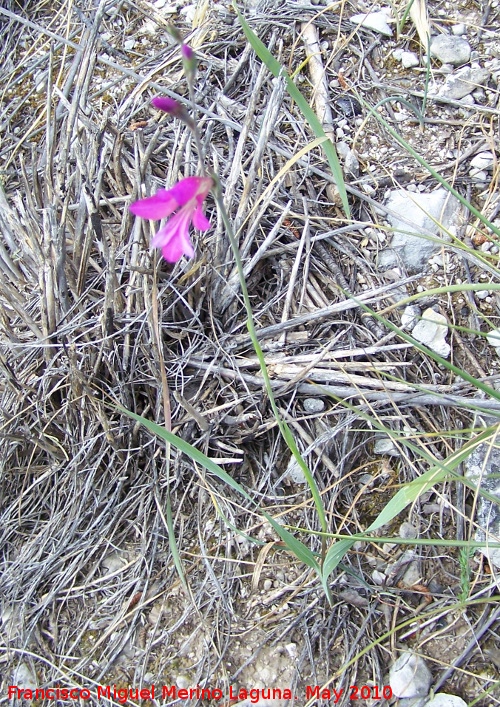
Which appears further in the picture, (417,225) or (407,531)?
(417,225)

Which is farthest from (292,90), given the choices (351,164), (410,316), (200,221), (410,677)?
(410,677)

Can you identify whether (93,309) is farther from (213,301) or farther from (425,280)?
(425,280)

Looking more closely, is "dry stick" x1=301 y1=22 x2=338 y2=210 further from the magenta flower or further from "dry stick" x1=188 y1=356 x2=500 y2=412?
the magenta flower

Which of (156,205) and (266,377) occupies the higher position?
(156,205)

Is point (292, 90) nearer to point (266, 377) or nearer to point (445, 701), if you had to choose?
point (266, 377)

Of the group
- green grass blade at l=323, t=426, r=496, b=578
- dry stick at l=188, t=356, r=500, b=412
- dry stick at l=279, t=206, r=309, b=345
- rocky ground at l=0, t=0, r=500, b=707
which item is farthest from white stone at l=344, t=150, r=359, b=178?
green grass blade at l=323, t=426, r=496, b=578

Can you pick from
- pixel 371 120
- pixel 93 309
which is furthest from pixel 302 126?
pixel 93 309
